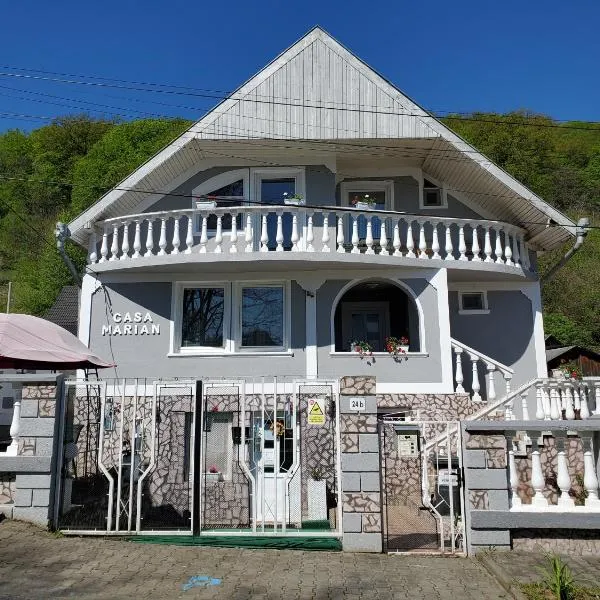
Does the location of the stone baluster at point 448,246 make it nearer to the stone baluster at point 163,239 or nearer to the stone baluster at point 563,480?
the stone baluster at point 163,239

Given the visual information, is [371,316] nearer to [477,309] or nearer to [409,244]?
[477,309]

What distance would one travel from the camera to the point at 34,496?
7.00 m

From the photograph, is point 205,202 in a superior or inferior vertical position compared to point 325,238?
superior

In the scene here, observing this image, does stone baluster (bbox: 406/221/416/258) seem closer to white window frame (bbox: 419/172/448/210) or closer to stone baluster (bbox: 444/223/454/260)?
stone baluster (bbox: 444/223/454/260)

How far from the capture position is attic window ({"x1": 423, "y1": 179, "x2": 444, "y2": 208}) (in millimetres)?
14375

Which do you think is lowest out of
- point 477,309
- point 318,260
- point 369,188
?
point 477,309

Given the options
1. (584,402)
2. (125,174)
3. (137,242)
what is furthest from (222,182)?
(125,174)

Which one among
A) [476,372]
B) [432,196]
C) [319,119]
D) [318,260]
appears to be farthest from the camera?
[432,196]

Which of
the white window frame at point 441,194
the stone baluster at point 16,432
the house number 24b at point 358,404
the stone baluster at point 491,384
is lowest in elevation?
the stone baluster at point 16,432

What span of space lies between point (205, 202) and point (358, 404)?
320 inches

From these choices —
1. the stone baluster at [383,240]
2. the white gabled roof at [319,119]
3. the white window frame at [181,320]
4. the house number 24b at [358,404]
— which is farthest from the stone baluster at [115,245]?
the house number 24b at [358,404]

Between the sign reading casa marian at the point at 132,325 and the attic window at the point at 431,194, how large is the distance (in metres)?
7.34

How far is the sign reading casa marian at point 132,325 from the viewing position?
42.3 ft

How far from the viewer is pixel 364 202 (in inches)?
532
